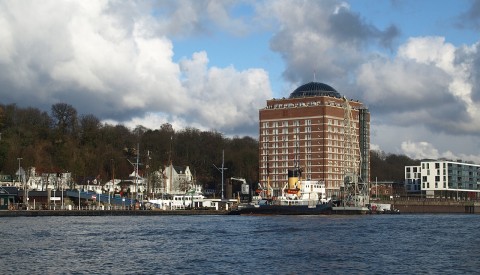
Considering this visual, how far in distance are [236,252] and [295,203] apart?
102 m

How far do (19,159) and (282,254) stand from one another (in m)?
118

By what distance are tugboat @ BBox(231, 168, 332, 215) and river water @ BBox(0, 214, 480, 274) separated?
65.6 meters

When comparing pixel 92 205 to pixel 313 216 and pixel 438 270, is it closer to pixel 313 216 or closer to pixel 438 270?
pixel 313 216

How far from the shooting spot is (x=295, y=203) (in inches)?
6747

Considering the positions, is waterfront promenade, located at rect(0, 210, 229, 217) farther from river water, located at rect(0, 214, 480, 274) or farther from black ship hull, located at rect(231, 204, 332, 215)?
river water, located at rect(0, 214, 480, 274)

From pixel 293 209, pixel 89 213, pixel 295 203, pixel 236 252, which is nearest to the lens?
pixel 236 252

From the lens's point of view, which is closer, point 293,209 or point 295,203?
point 293,209

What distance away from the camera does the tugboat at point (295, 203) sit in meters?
168

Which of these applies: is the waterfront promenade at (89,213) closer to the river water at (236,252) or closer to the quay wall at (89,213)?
the quay wall at (89,213)

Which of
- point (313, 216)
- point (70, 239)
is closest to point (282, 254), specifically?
point (70, 239)

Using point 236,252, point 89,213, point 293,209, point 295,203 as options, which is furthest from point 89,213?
point 236,252

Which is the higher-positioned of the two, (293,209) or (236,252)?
(293,209)

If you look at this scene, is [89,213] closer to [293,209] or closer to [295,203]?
[293,209]

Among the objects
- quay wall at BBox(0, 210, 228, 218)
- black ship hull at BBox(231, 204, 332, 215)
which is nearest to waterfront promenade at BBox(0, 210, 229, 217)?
quay wall at BBox(0, 210, 228, 218)
